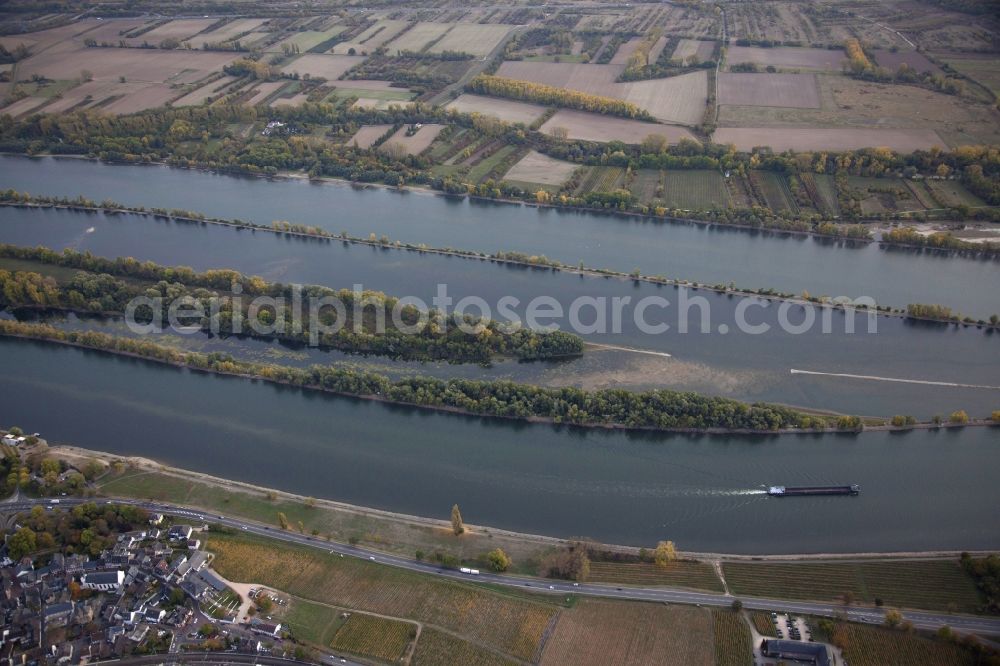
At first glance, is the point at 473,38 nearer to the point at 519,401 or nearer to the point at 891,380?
the point at 519,401

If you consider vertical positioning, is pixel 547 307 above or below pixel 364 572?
above

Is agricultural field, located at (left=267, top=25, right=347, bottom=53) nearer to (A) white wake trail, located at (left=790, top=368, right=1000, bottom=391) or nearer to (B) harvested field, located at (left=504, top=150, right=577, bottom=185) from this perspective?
(B) harvested field, located at (left=504, top=150, right=577, bottom=185)

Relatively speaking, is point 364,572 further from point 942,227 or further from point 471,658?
point 942,227

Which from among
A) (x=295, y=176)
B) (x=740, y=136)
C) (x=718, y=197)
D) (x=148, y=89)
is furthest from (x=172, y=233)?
(x=740, y=136)

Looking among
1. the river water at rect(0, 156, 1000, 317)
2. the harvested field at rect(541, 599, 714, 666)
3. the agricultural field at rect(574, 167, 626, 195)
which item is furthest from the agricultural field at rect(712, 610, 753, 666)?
the agricultural field at rect(574, 167, 626, 195)

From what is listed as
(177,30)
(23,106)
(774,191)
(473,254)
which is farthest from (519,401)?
(177,30)
